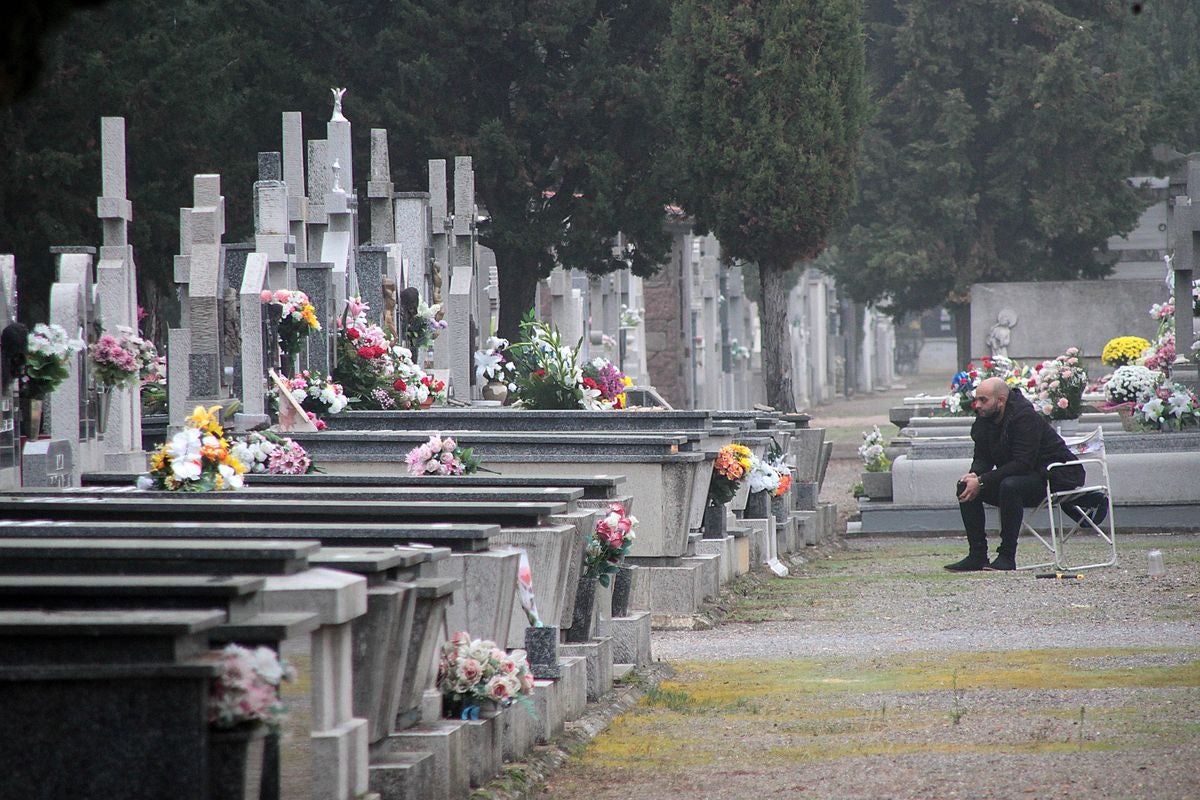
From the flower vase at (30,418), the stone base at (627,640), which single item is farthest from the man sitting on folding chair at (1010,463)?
the flower vase at (30,418)

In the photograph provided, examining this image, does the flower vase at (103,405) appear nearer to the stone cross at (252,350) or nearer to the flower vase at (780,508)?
the stone cross at (252,350)

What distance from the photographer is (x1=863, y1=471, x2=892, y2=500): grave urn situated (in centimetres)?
1759

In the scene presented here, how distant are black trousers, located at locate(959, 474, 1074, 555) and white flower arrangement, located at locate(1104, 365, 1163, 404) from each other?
4902mm

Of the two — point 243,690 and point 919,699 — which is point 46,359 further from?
point 243,690

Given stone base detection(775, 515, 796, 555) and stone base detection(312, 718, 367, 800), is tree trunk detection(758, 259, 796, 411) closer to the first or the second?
stone base detection(775, 515, 796, 555)

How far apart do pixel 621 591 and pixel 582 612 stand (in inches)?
30.3

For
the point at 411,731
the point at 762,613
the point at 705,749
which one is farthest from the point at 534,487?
the point at 762,613

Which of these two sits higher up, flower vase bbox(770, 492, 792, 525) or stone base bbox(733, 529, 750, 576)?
flower vase bbox(770, 492, 792, 525)

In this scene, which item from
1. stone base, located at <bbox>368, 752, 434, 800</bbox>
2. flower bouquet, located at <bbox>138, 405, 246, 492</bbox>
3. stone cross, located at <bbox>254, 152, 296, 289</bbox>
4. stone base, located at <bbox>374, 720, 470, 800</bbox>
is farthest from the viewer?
stone cross, located at <bbox>254, 152, 296, 289</bbox>

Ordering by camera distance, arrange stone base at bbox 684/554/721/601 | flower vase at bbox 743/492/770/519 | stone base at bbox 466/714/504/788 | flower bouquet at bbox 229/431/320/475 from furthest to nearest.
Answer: flower vase at bbox 743/492/770/519 < stone base at bbox 684/554/721/601 < flower bouquet at bbox 229/431/320/475 < stone base at bbox 466/714/504/788

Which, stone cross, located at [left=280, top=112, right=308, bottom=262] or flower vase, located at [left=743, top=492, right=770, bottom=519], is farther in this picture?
stone cross, located at [left=280, top=112, right=308, bottom=262]

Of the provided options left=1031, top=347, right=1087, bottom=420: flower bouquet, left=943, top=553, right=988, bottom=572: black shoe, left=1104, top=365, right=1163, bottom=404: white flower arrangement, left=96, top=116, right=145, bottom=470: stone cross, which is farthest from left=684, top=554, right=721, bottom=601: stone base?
left=1104, top=365, right=1163, bottom=404: white flower arrangement

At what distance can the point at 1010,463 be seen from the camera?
1246 centimetres

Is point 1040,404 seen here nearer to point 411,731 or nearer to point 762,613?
point 762,613
